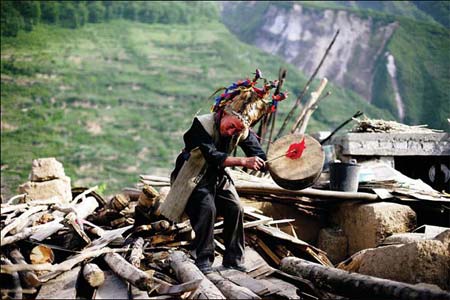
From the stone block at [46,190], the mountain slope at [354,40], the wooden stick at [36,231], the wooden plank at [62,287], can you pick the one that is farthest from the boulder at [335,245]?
the mountain slope at [354,40]

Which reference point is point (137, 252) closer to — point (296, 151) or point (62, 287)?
point (62, 287)

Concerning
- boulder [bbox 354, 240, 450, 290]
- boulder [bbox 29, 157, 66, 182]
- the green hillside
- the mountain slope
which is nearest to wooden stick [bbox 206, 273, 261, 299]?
boulder [bbox 354, 240, 450, 290]

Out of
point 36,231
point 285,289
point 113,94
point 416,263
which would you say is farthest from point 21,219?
point 113,94

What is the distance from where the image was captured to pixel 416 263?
4.09 metres

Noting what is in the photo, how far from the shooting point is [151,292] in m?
3.67

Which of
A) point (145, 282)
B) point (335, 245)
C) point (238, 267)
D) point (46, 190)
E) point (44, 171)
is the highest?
point (145, 282)

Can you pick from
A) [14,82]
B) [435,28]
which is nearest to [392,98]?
[435,28]

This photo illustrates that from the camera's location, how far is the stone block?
704 centimetres

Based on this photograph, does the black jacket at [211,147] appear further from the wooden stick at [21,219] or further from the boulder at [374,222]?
the boulder at [374,222]

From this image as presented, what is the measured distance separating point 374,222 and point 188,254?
2.38 metres

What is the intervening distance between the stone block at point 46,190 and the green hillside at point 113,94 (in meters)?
16.2

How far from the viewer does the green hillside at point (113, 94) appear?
3188 cm

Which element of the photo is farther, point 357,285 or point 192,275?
point 192,275

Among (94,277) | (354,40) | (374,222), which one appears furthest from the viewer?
(354,40)
